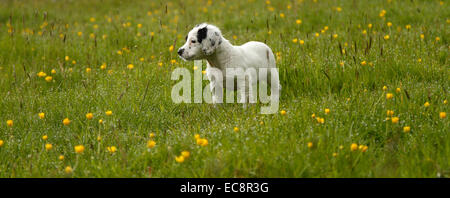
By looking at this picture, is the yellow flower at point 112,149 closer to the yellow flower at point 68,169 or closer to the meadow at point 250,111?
the meadow at point 250,111

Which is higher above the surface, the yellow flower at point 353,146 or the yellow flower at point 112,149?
the yellow flower at point 353,146

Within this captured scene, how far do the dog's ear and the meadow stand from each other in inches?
23.3

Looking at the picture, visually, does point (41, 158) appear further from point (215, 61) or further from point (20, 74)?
point (20, 74)

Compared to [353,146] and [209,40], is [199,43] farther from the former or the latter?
[353,146]

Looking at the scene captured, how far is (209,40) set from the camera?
449 cm

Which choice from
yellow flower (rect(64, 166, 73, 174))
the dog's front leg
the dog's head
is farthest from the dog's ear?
yellow flower (rect(64, 166, 73, 174))

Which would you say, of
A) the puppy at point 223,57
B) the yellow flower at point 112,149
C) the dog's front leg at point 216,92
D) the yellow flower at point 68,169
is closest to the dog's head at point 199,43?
the puppy at point 223,57

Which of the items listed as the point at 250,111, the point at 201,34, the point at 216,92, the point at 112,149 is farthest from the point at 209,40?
the point at 112,149

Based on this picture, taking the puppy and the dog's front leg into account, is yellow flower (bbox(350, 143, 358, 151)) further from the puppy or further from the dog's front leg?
the dog's front leg

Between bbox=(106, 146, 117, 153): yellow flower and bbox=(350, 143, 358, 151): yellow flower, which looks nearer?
bbox=(350, 143, 358, 151): yellow flower

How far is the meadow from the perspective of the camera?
3148mm

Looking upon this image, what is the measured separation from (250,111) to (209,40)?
2.85 feet

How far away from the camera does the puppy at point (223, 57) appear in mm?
4473
